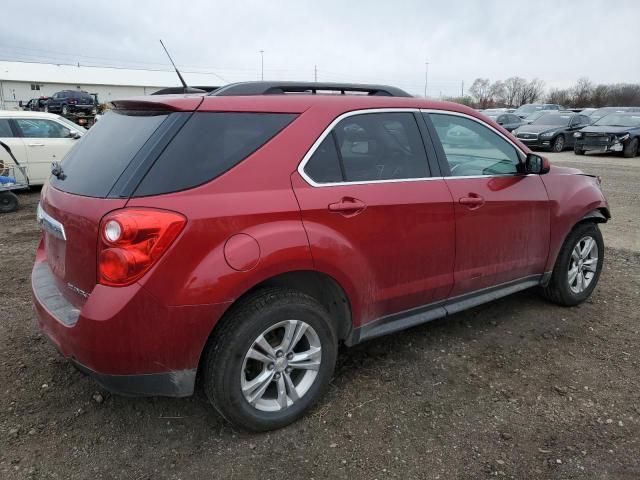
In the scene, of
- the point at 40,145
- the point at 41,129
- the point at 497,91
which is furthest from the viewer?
the point at 497,91

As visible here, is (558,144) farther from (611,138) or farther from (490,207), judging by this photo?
(490,207)

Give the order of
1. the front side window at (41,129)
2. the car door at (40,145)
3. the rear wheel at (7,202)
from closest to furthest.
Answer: the rear wheel at (7,202) < the car door at (40,145) < the front side window at (41,129)

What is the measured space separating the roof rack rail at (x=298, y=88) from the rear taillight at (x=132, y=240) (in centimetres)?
82

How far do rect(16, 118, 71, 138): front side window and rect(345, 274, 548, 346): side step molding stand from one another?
9.02 m

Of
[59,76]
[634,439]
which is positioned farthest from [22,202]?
[59,76]

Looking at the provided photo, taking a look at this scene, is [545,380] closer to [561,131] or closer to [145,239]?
[145,239]

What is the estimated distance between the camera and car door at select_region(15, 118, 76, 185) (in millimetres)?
9602

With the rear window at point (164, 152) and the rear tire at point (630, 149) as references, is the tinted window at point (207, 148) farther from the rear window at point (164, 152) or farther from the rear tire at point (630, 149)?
the rear tire at point (630, 149)

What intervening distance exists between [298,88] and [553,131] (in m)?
19.1

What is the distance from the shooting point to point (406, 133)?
10.8 feet

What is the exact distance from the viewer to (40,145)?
967 centimetres

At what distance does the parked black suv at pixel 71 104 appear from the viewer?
3391 centimetres

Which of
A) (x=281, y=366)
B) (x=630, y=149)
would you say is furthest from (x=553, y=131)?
(x=281, y=366)

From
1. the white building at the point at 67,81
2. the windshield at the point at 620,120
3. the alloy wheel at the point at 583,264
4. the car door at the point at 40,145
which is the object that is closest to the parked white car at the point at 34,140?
the car door at the point at 40,145
